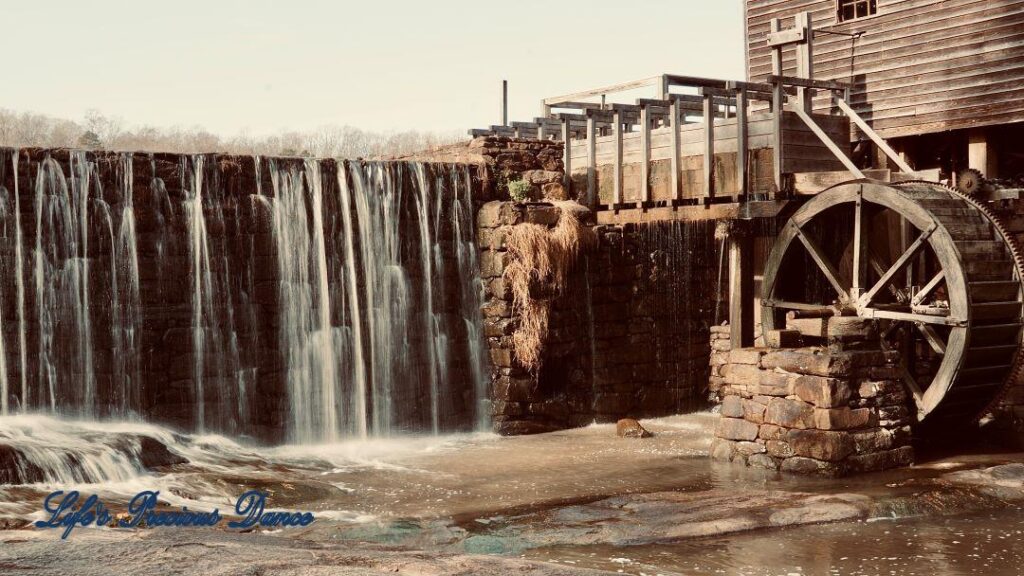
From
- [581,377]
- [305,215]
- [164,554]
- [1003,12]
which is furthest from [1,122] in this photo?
[164,554]

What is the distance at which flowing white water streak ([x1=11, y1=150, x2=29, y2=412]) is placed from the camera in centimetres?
1120

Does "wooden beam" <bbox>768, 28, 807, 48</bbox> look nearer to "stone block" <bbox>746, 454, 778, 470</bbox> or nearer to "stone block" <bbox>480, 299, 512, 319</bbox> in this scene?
"stone block" <bbox>480, 299, 512, 319</bbox>

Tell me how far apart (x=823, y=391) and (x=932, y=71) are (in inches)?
268

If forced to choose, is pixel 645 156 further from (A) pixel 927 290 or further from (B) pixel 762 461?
(B) pixel 762 461

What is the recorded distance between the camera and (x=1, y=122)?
1039 inches

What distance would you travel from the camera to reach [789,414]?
1080 cm

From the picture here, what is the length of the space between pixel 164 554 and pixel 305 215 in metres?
8.19

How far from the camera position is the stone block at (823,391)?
34.4 ft

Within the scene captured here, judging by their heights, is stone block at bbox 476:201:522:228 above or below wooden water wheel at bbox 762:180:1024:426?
above

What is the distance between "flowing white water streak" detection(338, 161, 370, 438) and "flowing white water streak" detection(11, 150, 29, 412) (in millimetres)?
3631

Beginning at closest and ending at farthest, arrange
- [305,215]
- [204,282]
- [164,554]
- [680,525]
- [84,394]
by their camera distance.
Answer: [164,554] → [680,525] → [84,394] → [204,282] → [305,215]

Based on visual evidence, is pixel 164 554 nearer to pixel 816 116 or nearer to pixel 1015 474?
pixel 1015 474

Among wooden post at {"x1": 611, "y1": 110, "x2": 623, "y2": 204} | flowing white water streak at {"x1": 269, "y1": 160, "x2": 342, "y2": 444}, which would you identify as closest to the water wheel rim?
wooden post at {"x1": 611, "y1": 110, "x2": 623, "y2": 204}

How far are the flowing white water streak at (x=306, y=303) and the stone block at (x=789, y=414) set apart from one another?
200 inches
